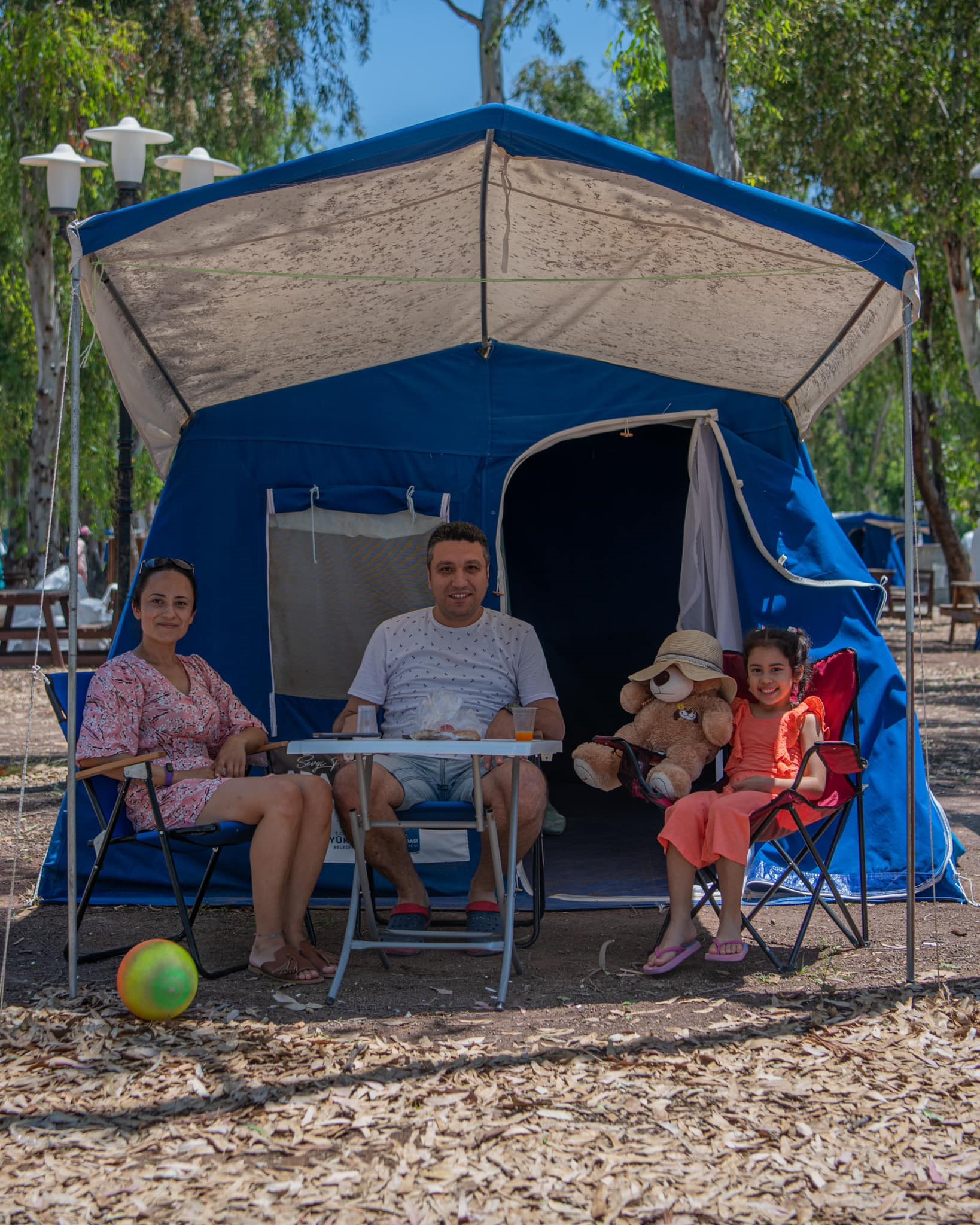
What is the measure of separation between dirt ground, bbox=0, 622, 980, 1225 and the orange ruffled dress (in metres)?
0.34

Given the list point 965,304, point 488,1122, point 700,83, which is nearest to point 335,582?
point 488,1122

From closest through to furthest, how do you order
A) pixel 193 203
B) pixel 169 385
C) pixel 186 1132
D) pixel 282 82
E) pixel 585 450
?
pixel 186 1132
pixel 193 203
pixel 169 385
pixel 585 450
pixel 282 82

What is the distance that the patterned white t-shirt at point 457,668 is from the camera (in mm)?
4051

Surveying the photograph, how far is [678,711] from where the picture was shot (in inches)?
154

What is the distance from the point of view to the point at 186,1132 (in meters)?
2.47

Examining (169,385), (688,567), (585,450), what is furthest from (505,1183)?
(585,450)

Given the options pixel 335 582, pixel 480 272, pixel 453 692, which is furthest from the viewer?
pixel 335 582

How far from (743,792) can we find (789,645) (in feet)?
1.55

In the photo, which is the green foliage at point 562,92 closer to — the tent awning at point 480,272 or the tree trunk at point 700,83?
the tree trunk at point 700,83

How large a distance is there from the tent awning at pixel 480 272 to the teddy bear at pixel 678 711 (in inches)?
42.7

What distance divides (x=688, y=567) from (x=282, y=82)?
1111 centimetres

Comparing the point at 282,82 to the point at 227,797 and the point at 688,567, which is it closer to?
the point at 688,567

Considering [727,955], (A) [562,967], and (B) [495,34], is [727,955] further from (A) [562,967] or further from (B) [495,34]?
(B) [495,34]

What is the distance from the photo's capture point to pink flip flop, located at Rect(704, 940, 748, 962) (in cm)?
351
